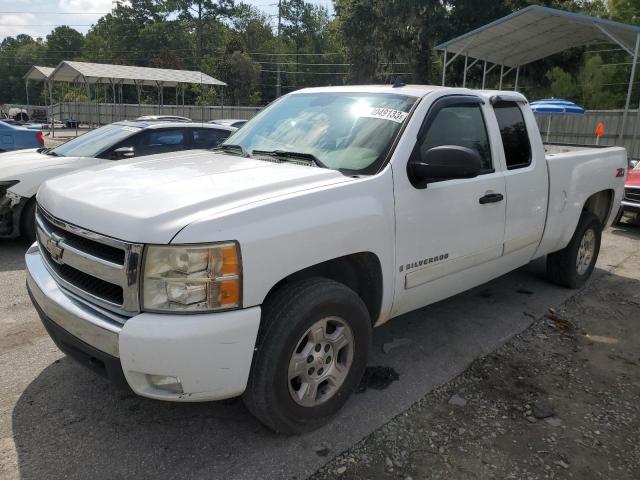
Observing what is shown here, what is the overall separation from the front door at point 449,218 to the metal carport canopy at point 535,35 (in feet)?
45.0

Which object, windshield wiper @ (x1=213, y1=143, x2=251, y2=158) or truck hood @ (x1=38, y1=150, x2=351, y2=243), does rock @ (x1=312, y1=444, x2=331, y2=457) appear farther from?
windshield wiper @ (x1=213, y1=143, x2=251, y2=158)

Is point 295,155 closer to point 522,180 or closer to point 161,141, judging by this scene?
point 522,180

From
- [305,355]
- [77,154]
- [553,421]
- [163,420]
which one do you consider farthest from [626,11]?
[163,420]

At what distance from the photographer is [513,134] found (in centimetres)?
431

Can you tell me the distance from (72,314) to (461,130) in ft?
9.24

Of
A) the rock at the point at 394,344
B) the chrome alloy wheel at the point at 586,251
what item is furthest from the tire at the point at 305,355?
the chrome alloy wheel at the point at 586,251

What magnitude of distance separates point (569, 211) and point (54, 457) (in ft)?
14.9

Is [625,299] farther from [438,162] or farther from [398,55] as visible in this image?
[398,55]

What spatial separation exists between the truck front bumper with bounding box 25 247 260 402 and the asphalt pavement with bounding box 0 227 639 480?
0.45 meters

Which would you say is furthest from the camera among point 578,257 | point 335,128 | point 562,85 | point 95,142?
point 562,85

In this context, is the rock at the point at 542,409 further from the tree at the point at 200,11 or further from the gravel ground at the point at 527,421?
the tree at the point at 200,11

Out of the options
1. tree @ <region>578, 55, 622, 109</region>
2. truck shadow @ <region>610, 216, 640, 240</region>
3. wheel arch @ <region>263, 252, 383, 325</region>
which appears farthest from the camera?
tree @ <region>578, 55, 622, 109</region>

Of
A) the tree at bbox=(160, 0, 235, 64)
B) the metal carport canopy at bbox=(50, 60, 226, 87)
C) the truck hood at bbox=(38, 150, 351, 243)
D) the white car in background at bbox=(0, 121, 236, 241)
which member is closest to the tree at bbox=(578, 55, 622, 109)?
the metal carport canopy at bbox=(50, 60, 226, 87)

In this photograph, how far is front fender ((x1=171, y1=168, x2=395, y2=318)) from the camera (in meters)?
2.42
